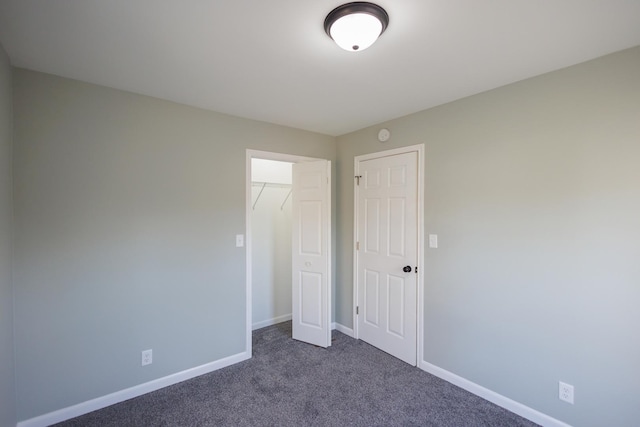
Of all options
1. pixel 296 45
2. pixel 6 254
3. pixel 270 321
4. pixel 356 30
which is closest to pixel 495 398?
pixel 270 321

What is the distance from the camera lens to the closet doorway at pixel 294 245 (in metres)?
3.12

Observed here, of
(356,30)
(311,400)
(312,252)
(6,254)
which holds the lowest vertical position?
(311,400)

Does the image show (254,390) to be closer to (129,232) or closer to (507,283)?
(129,232)

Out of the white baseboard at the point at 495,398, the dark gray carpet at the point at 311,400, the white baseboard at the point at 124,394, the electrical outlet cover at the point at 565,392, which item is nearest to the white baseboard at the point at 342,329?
the dark gray carpet at the point at 311,400

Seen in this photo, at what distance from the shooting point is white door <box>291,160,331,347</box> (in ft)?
10.3

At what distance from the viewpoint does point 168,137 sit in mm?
2426

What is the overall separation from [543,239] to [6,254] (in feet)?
11.5

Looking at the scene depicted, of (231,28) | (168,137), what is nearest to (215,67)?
(231,28)

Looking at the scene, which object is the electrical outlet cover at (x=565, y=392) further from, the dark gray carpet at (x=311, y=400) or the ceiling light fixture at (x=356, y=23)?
the ceiling light fixture at (x=356, y=23)

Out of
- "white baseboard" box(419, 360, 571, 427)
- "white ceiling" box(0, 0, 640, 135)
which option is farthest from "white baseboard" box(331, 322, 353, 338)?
"white ceiling" box(0, 0, 640, 135)

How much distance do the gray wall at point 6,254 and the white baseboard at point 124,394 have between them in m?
0.17

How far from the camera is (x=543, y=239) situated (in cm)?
196

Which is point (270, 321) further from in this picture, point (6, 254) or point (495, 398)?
point (6, 254)

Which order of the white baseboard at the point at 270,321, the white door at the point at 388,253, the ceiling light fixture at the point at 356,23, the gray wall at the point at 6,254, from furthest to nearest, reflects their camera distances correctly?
the white baseboard at the point at 270,321, the white door at the point at 388,253, the gray wall at the point at 6,254, the ceiling light fixture at the point at 356,23
